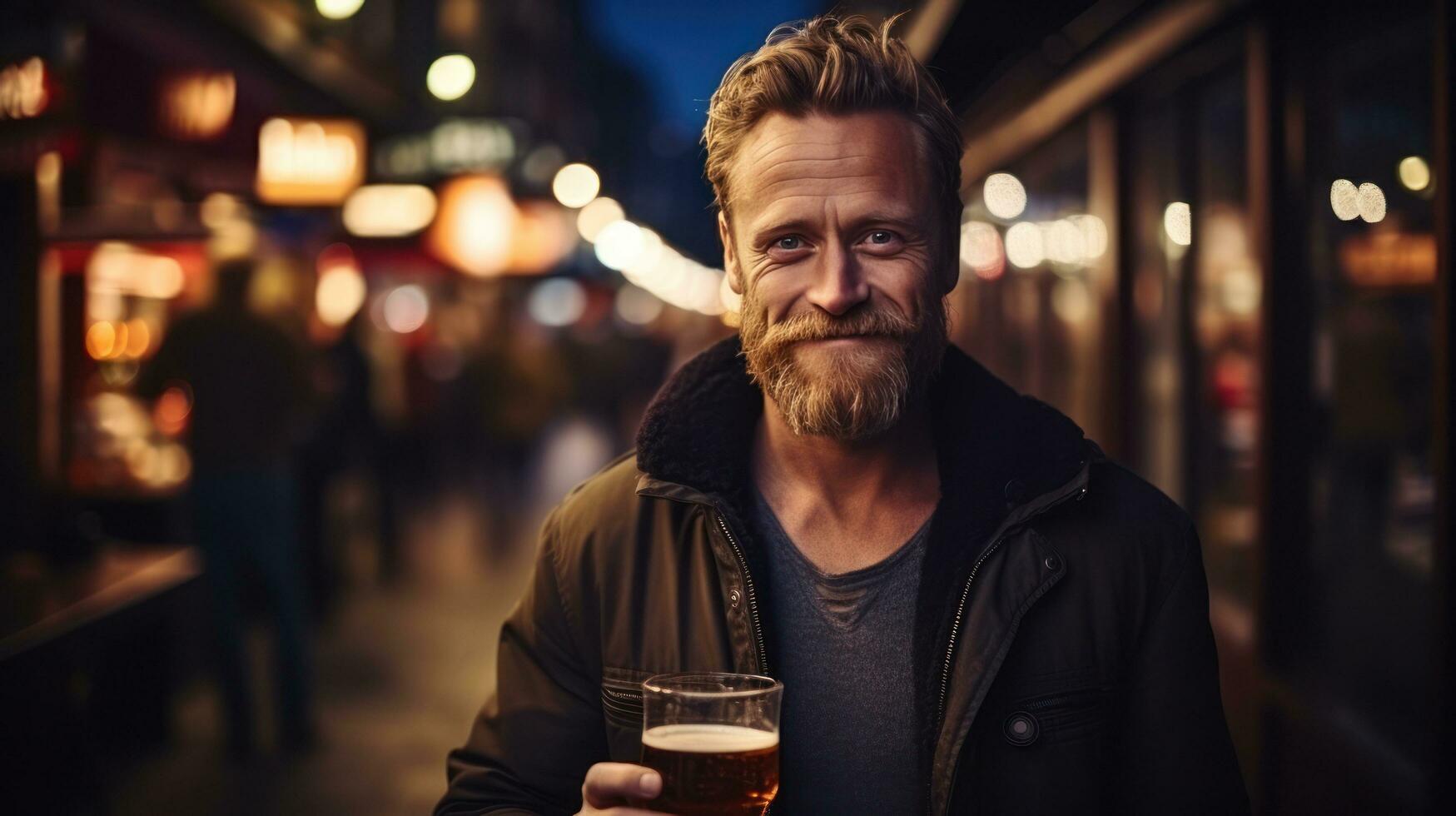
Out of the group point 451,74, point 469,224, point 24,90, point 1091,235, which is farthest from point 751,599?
point 469,224

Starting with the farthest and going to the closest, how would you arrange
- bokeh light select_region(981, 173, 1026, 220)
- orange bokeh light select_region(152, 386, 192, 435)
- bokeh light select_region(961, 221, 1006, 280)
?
bokeh light select_region(961, 221, 1006, 280)
bokeh light select_region(981, 173, 1026, 220)
orange bokeh light select_region(152, 386, 192, 435)

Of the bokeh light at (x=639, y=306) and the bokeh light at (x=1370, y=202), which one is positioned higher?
the bokeh light at (x=639, y=306)

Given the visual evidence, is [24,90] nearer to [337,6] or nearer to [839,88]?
[337,6]

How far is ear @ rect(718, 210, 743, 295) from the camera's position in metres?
2.47

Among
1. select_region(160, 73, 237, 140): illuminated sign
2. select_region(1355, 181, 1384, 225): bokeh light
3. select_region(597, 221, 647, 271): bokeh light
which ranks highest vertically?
select_region(597, 221, 647, 271): bokeh light

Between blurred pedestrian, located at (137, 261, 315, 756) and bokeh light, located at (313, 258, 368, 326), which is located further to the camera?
bokeh light, located at (313, 258, 368, 326)

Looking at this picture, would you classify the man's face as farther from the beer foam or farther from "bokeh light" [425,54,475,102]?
"bokeh light" [425,54,475,102]

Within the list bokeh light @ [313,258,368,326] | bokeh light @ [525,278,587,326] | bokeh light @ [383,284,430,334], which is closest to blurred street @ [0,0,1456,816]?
bokeh light @ [313,258,368,326]

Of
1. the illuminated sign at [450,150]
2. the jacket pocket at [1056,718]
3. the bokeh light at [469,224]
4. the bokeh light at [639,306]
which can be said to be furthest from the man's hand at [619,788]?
the bokeh light at [639,306]

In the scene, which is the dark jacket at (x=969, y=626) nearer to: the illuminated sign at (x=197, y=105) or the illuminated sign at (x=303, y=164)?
the illuminated sign at (x=197, y=105)

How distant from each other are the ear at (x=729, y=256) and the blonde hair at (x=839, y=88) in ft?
0.19

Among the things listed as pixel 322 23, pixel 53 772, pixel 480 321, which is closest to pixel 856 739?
pixel 53 772

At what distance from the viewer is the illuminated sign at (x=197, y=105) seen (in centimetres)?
826

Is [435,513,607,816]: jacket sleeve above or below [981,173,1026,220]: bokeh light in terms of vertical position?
below
